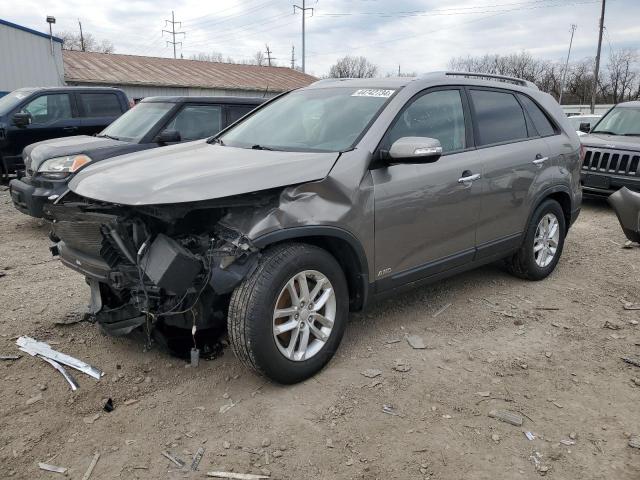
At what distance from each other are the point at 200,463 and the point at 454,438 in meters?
1.28

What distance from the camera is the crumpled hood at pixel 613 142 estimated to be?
8289 millimetres

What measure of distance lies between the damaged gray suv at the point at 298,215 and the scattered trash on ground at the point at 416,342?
16.7 inches

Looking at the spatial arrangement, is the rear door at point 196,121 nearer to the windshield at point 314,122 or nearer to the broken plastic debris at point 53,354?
the windshield at point 314,122

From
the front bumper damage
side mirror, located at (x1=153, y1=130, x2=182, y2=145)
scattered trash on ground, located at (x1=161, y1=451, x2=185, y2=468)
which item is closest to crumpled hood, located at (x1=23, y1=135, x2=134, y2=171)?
side mirror, located at (x1=153, y1=130, x2=182, y2=145)

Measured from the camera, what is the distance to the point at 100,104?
9289mm

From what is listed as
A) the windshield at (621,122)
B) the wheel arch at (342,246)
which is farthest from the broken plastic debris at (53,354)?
the windshield at (621,122)

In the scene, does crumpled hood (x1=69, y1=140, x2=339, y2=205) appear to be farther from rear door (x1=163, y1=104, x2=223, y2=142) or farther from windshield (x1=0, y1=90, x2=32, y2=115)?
windshield (x1=0, y1=90, x2=32, y2=115)

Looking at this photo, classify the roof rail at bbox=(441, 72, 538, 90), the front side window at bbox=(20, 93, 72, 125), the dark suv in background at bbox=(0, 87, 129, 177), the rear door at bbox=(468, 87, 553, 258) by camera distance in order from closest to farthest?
1. the rear door at bbox=(468, 87, 553, 258)
2. the roof rail at bbox=(441, 72, 538, 90)
3. the dark suv in background at bbox=(0, 87, 129, 177)
4. the front side window at bbox=(20, 93, 72, 125)

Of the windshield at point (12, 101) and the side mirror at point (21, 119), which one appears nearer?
the side mirror at point (21, 119)

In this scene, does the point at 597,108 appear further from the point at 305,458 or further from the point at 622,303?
the point at 305,458

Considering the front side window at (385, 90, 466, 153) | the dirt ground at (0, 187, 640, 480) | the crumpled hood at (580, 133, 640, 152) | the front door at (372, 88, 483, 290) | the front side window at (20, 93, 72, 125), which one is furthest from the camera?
the front side window at (20, 93, 72, 125)

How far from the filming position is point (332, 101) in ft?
12.8

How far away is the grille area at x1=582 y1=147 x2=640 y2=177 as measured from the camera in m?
8.19

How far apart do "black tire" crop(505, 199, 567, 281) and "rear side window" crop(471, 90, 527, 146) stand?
739 millimetres
